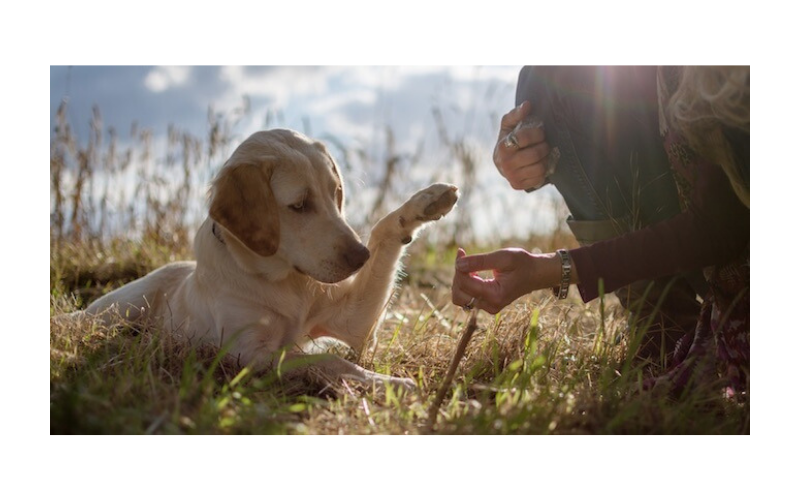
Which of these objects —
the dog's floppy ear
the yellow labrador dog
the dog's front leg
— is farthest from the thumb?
the dog's floppy ear

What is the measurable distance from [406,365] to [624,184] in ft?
3.62

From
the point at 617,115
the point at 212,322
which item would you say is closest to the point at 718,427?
the point at 617,115

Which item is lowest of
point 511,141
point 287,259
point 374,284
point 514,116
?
point 374,284

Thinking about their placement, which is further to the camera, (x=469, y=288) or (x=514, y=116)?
(x=514, y=116)

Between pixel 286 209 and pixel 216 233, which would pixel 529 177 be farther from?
pixel 216 233

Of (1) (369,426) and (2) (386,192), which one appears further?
(2) (386,192)

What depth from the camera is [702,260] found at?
2.16 m

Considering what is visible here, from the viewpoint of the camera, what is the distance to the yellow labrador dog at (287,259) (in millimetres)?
2439

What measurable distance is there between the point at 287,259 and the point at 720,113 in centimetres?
154

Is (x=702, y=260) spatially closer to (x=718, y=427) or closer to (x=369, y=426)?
(x=718, y=427)

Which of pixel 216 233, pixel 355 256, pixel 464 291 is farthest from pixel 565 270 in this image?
pixel 216 233

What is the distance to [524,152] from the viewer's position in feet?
8.94

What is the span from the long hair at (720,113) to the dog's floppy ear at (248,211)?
4.71ft

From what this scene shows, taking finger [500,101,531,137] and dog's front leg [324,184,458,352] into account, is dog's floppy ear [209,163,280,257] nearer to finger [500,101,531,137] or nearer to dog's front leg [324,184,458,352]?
dog's front leg [324,184,458,352]
